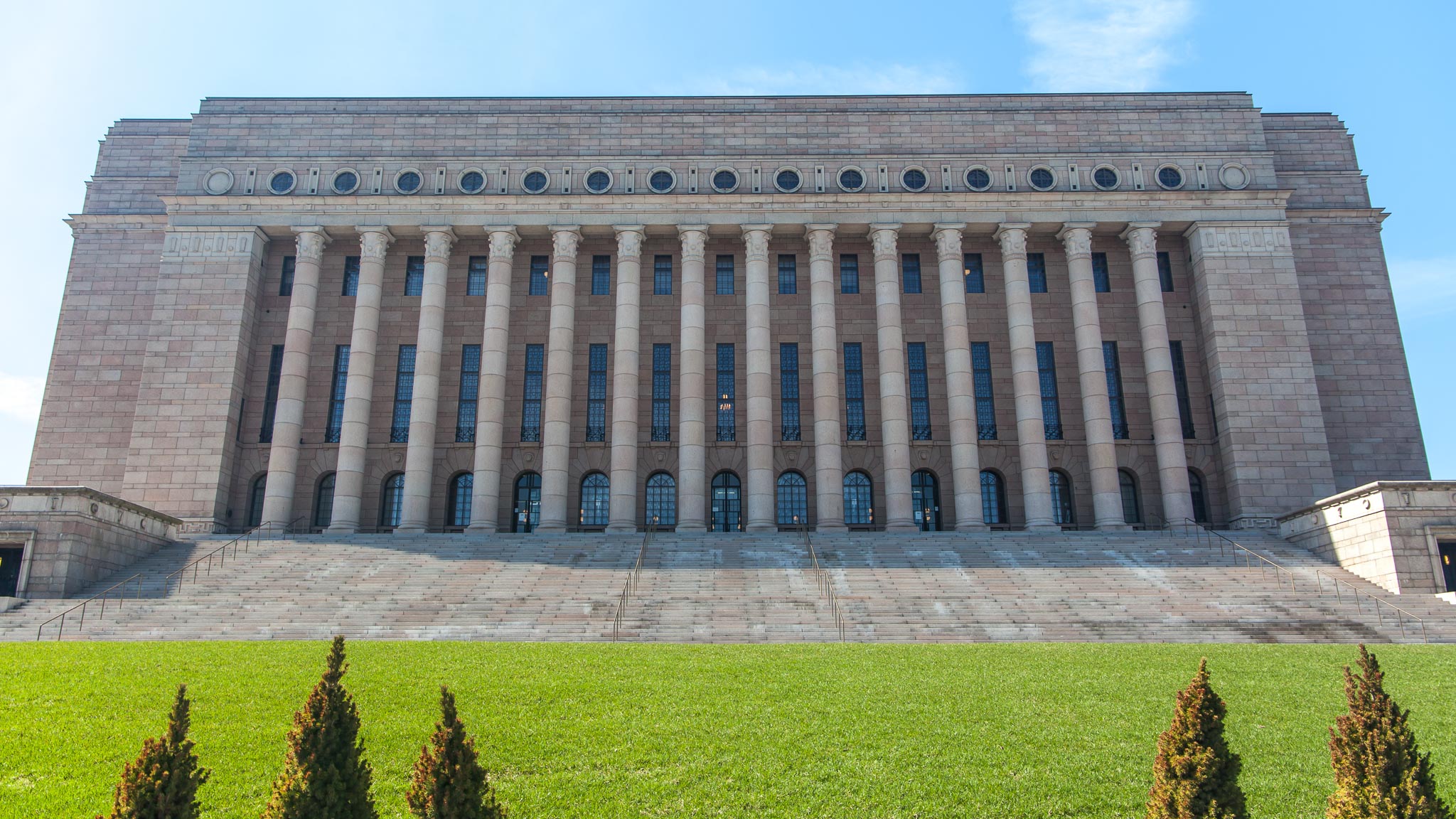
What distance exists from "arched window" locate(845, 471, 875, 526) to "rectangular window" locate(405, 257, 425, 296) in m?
22.8

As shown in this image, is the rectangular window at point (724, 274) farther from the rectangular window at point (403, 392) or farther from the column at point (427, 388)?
the rectangular window at point (403, 392)

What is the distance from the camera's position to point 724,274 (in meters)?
49.1

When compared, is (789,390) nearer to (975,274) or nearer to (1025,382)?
(1025,382)

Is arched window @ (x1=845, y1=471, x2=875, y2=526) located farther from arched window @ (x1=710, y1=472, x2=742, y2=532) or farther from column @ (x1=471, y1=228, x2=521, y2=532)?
column @ (x1=471, y1=228, x2=521, y2=532)

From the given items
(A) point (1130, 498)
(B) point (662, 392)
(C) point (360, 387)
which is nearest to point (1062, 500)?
(A) point (1130, 498)

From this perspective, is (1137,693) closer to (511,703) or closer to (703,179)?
(511,703)

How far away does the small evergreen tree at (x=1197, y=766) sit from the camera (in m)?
8.07

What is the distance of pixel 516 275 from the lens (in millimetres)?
48562

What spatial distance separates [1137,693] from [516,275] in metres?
37.9

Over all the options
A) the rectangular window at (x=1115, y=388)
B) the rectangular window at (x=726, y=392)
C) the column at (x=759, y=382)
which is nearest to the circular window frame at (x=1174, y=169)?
the rectangular window at (x=1115, y=388)

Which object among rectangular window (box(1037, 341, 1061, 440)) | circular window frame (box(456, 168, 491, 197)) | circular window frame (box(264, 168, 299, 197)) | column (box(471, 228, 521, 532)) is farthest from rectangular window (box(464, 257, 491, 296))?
rectangular window (box(1037, 341, 1061, 440))

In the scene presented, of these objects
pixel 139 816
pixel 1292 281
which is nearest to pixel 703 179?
pixel 1292 281

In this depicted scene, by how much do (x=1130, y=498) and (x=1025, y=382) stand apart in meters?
7.87

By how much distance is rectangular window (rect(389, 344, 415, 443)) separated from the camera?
46.2 metres
